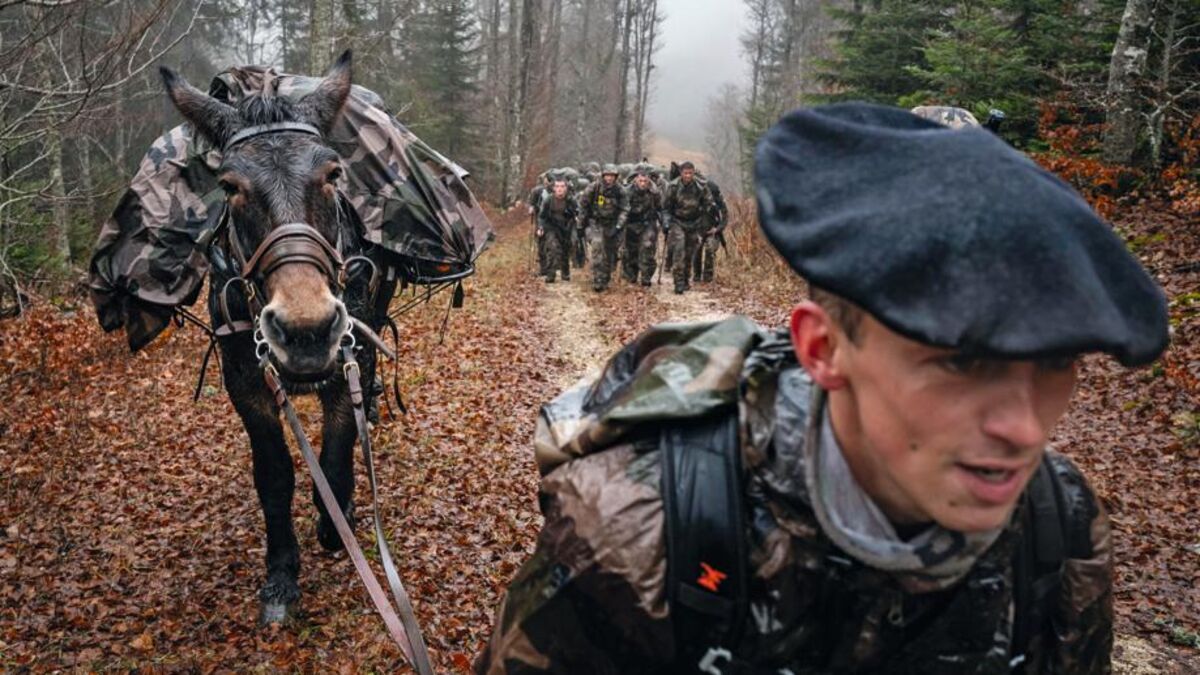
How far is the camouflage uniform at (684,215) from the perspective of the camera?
16.9 metres

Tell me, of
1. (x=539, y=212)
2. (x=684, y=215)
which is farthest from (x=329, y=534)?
(x=539, y=212)

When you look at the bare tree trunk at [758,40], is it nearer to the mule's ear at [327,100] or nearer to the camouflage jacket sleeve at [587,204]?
the camouflage jacket sleeve at [587,204]

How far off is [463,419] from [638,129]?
3778 cm

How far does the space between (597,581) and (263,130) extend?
338cm

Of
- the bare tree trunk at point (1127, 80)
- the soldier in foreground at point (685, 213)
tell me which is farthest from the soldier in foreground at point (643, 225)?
the bare tree trunk at point (1127, 80)

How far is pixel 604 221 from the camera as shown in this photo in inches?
688

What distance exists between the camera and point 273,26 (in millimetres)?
32719

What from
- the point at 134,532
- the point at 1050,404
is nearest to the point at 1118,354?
the point at 1050,404


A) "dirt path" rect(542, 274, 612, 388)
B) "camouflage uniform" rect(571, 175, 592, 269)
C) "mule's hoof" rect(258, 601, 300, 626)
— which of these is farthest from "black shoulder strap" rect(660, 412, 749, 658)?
"camouflage uniform" rect(571, 175, 592, 269)

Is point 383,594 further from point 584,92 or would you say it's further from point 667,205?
point 584,92

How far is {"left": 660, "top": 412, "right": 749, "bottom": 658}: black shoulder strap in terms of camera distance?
4.92ft

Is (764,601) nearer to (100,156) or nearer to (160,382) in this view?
(160,382)

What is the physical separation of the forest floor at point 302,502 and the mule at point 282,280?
1.76 ft

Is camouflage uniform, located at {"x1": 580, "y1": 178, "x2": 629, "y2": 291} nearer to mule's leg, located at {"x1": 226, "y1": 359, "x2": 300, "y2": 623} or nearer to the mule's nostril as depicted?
mule's leg, located at {"x1": 226, "y1": 359, "x2": 300, "y2": 623}
